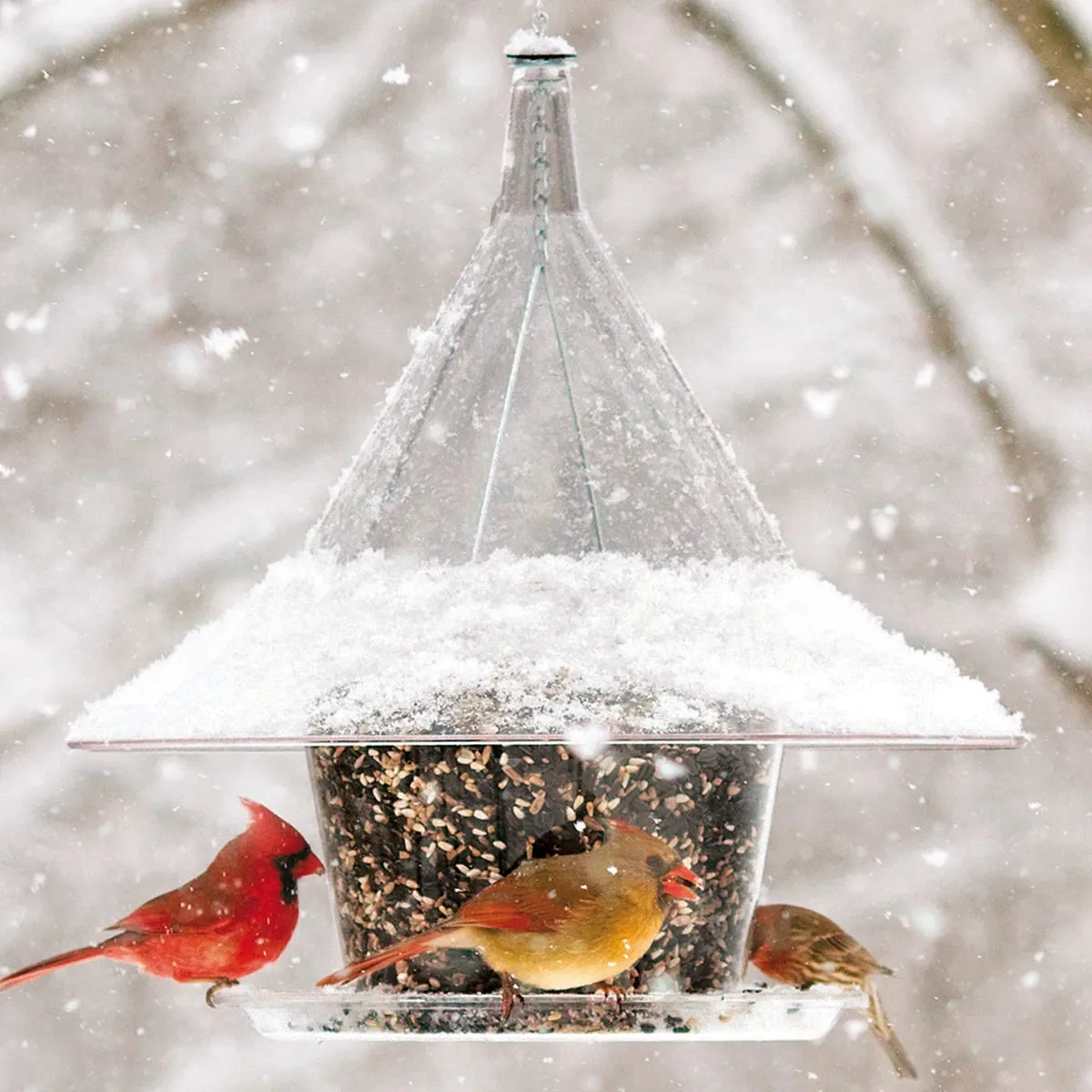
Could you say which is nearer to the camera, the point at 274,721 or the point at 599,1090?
the point at 274,721

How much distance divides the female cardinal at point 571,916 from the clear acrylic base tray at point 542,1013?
12cm

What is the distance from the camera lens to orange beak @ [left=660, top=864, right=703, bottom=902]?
3004 mm

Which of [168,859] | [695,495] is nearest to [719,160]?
[168,859]

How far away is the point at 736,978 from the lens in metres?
3.36

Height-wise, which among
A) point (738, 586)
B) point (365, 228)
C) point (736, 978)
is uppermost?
point (365, 228)

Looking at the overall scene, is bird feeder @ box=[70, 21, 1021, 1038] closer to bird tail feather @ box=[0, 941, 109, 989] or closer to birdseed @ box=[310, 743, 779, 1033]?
birdseed @ box=[310, 743, 779, 1033]

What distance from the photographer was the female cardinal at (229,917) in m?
3.38

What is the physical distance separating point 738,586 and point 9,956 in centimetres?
446

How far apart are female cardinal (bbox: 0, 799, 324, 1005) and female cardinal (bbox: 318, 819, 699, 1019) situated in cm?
39

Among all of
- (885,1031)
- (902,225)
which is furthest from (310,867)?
(902,225)

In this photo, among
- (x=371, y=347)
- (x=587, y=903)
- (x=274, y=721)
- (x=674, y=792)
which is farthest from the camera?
(x=371, y=347)

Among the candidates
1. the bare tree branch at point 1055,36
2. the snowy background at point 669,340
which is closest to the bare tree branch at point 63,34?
the snowy background at point 669,340

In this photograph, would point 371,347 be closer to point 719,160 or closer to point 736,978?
point 719,160

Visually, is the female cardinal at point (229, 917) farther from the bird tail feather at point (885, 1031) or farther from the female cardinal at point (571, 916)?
the bird tail feather at point (885, 1031)
